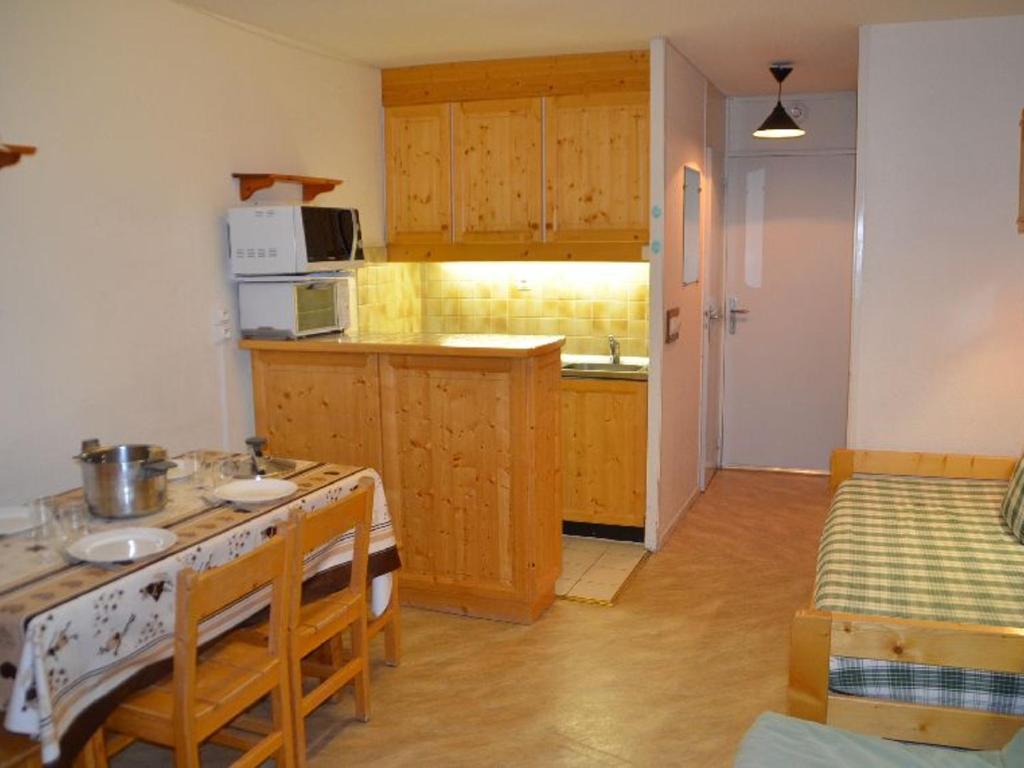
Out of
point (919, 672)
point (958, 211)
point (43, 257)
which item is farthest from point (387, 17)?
point (919, 672)

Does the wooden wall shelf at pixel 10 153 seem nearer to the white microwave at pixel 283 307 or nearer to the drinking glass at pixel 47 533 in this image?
the drinking glass at pixel 47 533

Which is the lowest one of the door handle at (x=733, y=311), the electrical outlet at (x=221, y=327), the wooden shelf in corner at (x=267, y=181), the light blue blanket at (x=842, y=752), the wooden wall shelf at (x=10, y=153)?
the light blue blanket at (x=842, y=752)

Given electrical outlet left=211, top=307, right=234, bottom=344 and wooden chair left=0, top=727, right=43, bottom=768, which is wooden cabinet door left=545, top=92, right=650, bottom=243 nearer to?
electrical outlet left=211, top=307, right=234, bottom=344

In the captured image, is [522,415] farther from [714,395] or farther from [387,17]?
[714,395]

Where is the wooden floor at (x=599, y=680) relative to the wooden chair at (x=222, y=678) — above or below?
below

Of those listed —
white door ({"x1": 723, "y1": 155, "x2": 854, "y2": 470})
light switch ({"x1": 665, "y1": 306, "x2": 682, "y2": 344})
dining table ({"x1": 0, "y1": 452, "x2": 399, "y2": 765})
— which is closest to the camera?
dining table ({"x1": 0, "y1": 452, "x2": 399, "y2": 765})

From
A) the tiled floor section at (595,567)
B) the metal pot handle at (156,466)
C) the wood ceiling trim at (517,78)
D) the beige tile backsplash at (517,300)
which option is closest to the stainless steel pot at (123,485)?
the metal pot handle at (156,466)

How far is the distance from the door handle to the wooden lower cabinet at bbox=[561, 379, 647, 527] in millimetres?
1966

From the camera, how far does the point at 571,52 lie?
4.92 m

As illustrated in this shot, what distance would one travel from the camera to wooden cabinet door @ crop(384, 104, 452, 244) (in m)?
5.29

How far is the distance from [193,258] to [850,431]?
3037 mm

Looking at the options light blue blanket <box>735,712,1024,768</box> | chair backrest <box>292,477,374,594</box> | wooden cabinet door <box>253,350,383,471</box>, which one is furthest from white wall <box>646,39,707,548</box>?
light blue blanket <box>735,712,1024,768</box>

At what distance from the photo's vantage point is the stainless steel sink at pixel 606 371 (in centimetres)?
503

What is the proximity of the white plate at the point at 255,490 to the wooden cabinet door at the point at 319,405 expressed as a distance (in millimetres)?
1027
